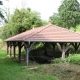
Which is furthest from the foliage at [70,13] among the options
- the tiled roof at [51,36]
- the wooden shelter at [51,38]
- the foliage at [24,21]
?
the wooden shelter at [51,38]

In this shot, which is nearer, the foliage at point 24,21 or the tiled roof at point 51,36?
the tiled roof at point 51,36

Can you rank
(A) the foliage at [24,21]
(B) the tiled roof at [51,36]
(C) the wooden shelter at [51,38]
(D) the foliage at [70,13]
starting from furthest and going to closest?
1. (A) the foliage at [24,21]
2. (D) the foliage at [70,13]
3. (B) the tiled roof at [51,36]
4. (C) the wooden shelter at [51,38]

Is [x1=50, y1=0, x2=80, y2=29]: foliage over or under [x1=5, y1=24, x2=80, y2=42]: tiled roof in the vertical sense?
over

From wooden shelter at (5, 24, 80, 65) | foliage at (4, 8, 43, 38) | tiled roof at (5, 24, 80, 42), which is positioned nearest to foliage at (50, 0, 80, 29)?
foliage at (4, 8, 43, 38)

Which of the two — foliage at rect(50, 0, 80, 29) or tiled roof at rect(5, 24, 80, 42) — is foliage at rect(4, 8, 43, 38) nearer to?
foliage at rect(50, 0, 80, 29)

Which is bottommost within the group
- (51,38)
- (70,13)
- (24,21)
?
(51,38)

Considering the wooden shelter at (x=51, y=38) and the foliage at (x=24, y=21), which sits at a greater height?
the foliage at (x=24, y=21)

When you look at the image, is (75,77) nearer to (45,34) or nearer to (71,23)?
(45,34)

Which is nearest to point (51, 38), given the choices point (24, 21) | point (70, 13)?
point (70, 13)

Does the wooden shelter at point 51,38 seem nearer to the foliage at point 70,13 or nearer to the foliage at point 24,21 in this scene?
the foliage at point 70,13

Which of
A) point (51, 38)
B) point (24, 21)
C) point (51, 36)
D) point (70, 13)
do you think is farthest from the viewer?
point (24, 21)

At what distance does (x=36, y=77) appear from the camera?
385 inches

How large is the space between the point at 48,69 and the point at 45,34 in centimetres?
641

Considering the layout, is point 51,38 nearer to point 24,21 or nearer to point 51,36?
point 51,36
